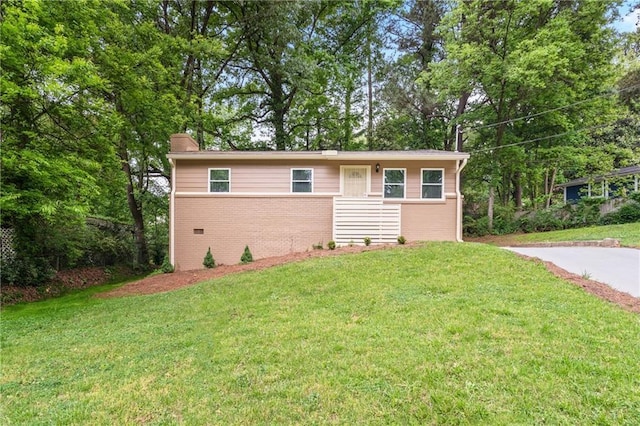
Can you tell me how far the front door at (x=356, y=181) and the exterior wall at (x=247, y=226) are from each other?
0.76 meters

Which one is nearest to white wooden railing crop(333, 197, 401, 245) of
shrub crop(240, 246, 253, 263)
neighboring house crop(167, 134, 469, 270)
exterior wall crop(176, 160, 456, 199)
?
neighboring house crop(167, 134, 469, 270)

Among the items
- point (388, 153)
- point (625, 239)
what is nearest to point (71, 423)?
point (388, 153)

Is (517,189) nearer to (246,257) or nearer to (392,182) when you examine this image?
(392,182)

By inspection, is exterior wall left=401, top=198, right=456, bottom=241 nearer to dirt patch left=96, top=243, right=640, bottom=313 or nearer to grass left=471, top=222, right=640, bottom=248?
dirt patch left=96, top=243, right=640, bottom=313

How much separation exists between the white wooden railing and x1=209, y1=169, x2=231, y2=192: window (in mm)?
3587

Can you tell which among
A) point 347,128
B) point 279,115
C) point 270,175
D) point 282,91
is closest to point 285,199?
point 270,175

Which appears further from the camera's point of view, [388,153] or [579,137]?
[579,137]

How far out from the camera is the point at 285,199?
10.6 m

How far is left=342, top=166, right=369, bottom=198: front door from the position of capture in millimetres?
10805

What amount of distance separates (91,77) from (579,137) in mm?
20710

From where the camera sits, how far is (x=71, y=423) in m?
2.52

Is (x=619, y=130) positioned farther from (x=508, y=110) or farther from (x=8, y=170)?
(x=8, y=170)

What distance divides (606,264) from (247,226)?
929 centimetres

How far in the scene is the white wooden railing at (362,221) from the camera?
10.3 metres
